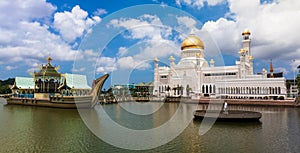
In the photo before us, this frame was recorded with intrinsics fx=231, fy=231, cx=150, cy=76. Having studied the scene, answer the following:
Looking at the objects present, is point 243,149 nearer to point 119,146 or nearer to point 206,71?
point 119,146

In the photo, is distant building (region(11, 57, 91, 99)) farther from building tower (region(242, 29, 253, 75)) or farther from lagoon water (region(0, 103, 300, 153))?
building tower (region(242, 29, 253, 75))

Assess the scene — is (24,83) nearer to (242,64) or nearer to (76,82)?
(76,82)

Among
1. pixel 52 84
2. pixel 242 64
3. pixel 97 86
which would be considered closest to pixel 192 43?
pixel 242 64

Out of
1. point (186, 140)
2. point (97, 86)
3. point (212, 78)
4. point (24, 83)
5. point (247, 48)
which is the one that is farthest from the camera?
point (247, 48)

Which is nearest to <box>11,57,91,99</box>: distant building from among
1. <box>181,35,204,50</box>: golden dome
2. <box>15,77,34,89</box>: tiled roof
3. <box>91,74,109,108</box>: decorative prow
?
<box>91,74,109,108</box>: decorative prow

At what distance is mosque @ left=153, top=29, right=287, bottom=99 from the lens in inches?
1845

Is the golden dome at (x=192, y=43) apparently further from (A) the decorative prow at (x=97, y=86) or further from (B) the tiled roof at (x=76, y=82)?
(A) the decorative prow at (x=97, y=86)

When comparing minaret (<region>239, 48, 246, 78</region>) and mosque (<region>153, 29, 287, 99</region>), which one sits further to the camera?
minaret (<region>239, 48, 246, 78</region>)

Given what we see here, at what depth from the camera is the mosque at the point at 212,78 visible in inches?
1845

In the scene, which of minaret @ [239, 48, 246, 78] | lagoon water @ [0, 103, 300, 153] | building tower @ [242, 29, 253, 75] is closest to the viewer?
lagoon water @ [0, 103, 300, 153]

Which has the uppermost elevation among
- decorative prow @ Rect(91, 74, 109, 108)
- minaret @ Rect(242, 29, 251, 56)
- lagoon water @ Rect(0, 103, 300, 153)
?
minaret @ Rect(242, 29, 251, 56)

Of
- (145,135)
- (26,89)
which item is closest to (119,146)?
(145,135)

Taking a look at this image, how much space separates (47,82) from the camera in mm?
43750

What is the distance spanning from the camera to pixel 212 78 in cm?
5819
